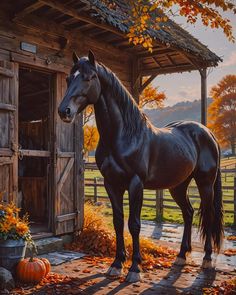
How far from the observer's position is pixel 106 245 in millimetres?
6473

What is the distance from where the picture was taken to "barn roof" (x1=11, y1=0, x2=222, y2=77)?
19.2 ft

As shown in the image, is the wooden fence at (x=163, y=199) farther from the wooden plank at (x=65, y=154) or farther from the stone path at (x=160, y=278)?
the stone path at (x=160, y=278)

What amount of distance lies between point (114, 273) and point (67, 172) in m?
2.43

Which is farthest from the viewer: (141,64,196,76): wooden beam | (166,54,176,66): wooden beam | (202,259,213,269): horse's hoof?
(141,64,196,76): wooden beam

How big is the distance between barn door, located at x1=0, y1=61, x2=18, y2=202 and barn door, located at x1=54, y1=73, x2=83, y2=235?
0.94 metres

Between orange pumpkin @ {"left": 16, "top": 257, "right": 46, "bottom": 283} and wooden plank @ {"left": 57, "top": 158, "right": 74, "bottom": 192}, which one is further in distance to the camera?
wooden plank @ {"left": 57, "top": 158, "right": 74, "bottom": 192}

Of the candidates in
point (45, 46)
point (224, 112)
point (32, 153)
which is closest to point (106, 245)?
point (32, 153)

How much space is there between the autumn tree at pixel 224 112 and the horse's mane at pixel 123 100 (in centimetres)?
4853

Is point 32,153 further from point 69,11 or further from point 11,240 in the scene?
point 69,11

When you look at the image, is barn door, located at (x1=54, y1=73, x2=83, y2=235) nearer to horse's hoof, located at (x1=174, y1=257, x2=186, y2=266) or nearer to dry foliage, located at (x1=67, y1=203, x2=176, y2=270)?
dry foliage, located at (x1=67, y1=203, x2=176, y2=270)

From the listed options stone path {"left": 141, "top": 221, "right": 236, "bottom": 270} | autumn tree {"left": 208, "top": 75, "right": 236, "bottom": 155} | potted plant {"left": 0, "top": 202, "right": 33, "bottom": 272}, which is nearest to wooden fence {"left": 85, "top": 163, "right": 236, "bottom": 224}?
stone path {"left": 141, "top": 221, "right": 236, "bottom": 270}

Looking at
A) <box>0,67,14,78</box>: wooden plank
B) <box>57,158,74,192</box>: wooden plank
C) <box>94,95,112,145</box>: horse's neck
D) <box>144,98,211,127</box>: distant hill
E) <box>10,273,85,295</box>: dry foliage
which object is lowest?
<box>10,273,85,295</box>: dry foliage

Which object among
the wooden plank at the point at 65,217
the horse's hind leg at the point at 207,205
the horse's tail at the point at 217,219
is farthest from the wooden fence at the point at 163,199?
the horse's hind leg at the point at 207,205

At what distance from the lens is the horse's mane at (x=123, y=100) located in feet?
15.4
